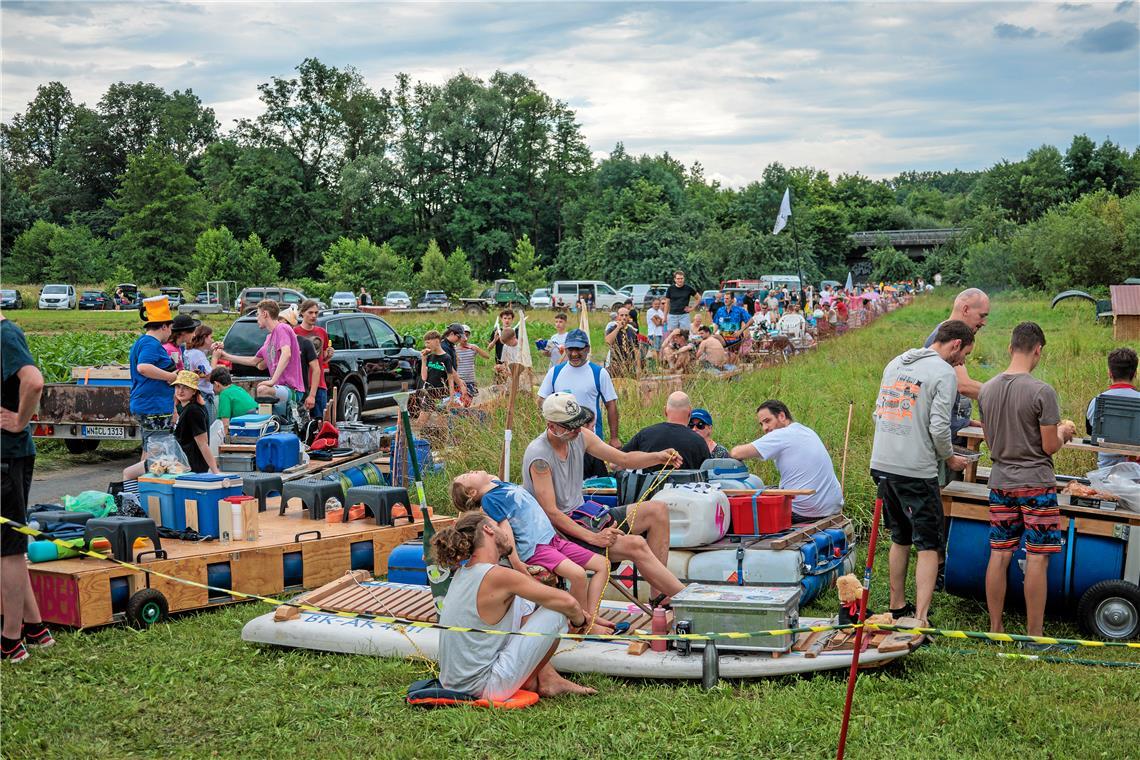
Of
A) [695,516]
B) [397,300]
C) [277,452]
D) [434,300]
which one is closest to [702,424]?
[695,516]

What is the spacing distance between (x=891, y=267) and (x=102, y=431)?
74894 mm

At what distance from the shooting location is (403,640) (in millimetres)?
6109

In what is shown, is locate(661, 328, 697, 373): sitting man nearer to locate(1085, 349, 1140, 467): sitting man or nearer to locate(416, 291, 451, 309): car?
locate(1085, 349, 1140, 467): sitting man

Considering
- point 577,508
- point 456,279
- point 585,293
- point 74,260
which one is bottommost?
point 577,508

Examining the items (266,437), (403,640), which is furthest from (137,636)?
(266,437)

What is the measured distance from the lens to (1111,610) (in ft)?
21.2

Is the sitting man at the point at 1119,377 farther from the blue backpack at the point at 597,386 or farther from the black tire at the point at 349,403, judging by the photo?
the black tire at the point at 349,403

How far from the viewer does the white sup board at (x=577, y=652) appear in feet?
18.3

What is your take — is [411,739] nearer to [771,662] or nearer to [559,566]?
[559,566]

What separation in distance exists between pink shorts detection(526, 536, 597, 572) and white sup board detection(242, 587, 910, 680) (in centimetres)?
45

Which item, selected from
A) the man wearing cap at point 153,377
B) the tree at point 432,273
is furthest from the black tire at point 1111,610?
the tree at point 432,273

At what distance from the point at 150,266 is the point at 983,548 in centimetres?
7290

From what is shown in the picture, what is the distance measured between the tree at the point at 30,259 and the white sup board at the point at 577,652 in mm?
70816

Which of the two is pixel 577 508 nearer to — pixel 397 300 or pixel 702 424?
pixel 702 424
